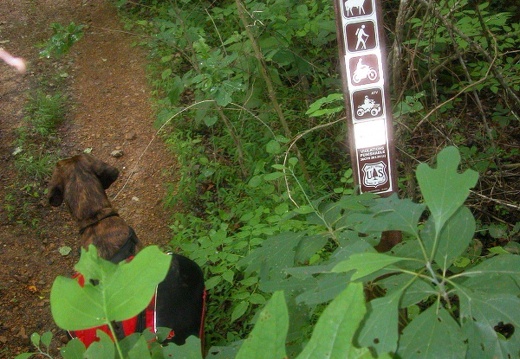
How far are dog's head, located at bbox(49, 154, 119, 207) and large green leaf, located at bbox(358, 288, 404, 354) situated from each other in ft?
10.5

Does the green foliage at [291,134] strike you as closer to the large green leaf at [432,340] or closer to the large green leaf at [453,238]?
the large green leaf at [453,238]

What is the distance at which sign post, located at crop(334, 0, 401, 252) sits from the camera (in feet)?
8.36

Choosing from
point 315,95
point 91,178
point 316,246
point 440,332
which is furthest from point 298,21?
point 440,332

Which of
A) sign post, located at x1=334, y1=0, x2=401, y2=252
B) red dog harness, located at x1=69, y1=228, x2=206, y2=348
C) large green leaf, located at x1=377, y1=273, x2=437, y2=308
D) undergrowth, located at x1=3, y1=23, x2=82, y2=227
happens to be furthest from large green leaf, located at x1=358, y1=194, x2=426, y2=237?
undergrowth, located at x1=3, y1=23, x2=82, y2=227

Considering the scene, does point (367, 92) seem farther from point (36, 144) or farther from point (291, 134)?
point (36, 144)

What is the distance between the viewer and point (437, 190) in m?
1.14

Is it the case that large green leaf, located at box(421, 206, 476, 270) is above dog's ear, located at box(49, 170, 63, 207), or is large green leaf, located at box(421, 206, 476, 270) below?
above

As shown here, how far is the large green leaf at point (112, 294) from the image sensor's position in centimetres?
78

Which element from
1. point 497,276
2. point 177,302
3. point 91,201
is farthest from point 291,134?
point 497,276

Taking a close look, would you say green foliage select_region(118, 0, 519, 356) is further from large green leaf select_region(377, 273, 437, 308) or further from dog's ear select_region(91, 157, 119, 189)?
dog's ear select_region(91, 157, 119, 189)

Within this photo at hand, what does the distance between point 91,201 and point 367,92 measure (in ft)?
6.85

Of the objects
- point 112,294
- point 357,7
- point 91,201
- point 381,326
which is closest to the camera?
point 112,294

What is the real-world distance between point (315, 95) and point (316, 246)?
3.58m

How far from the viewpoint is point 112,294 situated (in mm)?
811
